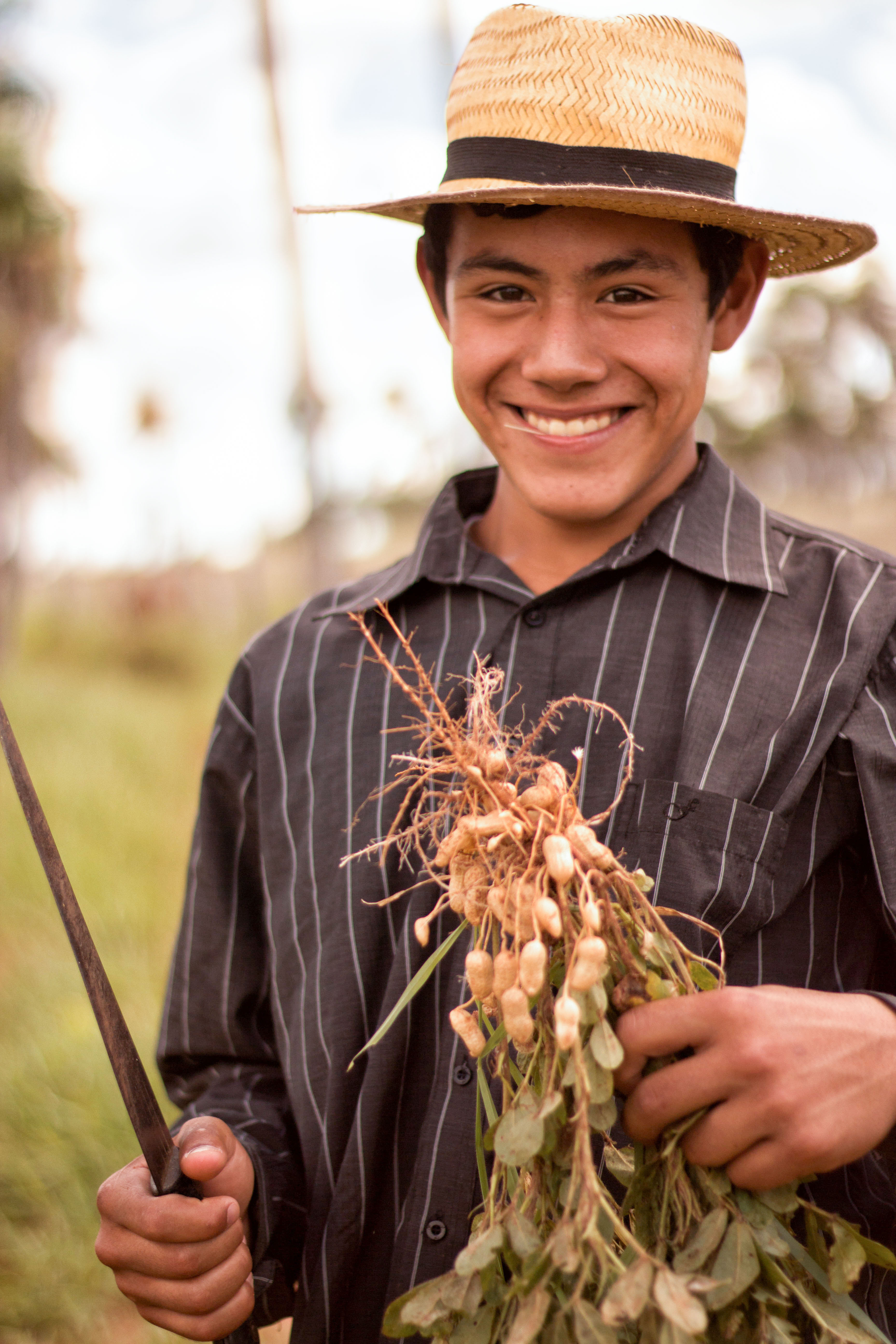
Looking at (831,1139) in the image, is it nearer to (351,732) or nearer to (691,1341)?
(691,1341)

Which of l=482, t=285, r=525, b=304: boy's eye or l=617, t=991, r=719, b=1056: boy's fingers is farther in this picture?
l=482, t=285, r=525, b=304: boy's eye

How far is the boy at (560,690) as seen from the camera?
1.66 m

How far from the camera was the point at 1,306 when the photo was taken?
68.2 feet

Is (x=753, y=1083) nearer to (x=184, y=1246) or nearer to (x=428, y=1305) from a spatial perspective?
(x=428, y=1305)

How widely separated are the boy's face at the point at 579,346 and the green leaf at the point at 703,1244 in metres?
1.02

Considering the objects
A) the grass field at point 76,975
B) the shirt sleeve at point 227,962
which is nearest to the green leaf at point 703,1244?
the shirt sleeve at point 227,962

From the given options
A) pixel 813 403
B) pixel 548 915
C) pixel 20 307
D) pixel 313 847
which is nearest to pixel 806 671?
pixel 548 915

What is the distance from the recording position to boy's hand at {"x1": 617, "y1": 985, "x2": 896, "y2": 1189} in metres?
1.25

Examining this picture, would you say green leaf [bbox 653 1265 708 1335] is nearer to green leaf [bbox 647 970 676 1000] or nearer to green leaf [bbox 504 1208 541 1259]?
green leaf [bbox 504 1208 541 1259]

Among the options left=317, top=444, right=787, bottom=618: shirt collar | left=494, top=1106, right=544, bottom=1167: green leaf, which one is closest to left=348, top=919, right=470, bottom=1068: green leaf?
left=494, top=1106, right=544, bottom=1167: green leaf

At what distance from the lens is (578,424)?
1.82 meters

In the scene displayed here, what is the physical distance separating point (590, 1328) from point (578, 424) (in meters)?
1.21

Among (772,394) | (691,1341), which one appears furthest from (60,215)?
(772,394)

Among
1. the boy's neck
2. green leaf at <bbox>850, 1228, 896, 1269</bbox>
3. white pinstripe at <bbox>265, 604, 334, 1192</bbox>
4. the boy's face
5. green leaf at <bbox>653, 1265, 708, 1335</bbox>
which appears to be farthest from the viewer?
the boy's neck
